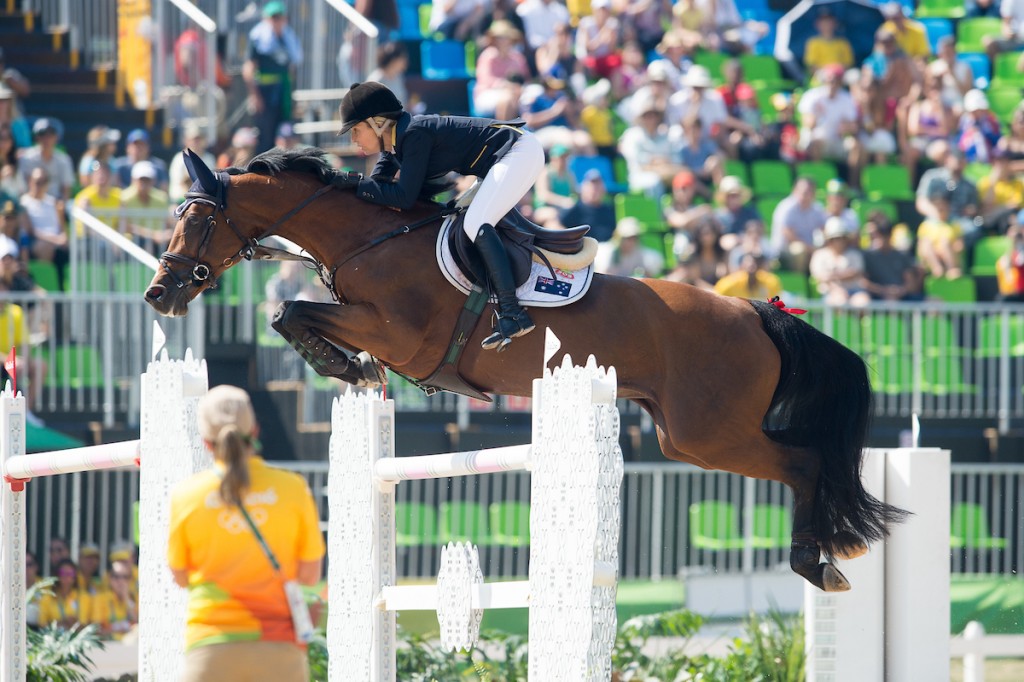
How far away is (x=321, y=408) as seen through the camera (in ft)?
33.5

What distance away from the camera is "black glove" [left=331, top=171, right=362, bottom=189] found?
19.7 ft

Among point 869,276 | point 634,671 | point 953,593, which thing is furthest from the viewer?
point 869,276

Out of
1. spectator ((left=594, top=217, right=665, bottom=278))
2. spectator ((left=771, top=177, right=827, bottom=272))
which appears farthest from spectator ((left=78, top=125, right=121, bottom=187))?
spectator ((left=771, top=177, right=827, bottom=272))

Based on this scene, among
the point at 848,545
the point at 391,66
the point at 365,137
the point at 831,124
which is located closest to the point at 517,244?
the point at 365,137

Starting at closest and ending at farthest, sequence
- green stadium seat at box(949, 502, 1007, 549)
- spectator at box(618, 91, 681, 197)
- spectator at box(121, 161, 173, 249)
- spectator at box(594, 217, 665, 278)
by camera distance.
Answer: green stadium seat at box(949, 502, 1007, 549) → spectator at box(121, 161, 173, 249) → spectator at box(594, 217, 665, 278) → spectator at box(618, 91, 681, 197)

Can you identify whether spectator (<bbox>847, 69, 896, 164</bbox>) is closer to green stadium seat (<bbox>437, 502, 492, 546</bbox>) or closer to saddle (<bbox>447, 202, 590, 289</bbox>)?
green stadium seat (<bbox>437, 502, 492, 546</bbox>)

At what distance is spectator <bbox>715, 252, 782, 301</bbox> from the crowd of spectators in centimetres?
444

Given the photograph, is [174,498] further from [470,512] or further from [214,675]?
[470,512]

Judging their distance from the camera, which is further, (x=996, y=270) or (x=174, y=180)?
(x=996, y=270)

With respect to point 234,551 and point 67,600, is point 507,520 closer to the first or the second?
point 67,600

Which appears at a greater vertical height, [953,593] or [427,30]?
[427,30]

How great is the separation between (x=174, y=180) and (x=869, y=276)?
5.33m

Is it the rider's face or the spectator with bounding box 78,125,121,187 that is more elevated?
the spectator with bounding box 78,125,121,187

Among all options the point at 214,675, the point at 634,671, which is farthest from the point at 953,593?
the point at 214,675
